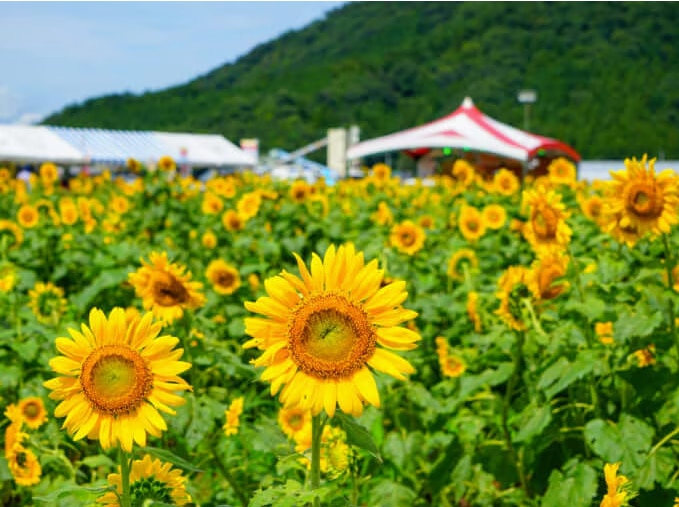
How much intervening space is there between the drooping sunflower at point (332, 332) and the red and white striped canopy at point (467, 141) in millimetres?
13286

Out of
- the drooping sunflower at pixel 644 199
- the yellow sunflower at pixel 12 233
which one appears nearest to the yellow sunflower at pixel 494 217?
the drooping sunflower at pixel 644 199

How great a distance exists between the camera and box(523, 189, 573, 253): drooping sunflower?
270cm

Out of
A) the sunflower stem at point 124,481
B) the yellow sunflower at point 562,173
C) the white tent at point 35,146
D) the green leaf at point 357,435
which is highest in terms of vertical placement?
the white tent at point 35,146

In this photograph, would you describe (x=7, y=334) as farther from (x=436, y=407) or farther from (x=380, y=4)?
(x=380, y=4)

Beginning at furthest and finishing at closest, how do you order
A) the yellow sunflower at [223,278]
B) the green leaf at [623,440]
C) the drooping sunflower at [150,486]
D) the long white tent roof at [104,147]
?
the long white tent roof at [104,147], the yellow sunflower at [223,278], the green leaf at [623,440], the drooping sunflower at [150,486]

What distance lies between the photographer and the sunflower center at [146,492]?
1.55 m

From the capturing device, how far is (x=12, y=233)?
5.76 metres

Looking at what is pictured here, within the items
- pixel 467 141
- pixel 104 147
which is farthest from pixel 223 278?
pixel 104 147

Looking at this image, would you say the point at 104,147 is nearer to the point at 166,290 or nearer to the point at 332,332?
the point at 166,290

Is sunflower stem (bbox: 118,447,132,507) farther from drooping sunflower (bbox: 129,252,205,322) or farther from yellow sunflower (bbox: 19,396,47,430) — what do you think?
yellow sunflower (bbox: 19,396,47,430)

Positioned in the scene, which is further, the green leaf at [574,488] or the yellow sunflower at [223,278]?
the yellow sunflower at [223,278]

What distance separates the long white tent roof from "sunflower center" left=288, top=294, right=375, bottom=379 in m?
22.4

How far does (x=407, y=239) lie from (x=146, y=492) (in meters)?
3.07

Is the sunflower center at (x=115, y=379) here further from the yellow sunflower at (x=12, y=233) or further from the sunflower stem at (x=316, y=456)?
the yellow sunflower at (x=12, y=233)
